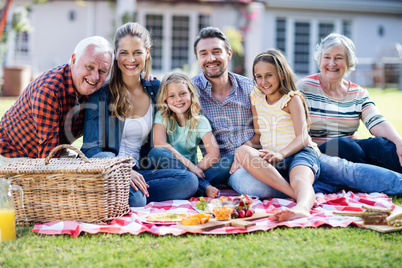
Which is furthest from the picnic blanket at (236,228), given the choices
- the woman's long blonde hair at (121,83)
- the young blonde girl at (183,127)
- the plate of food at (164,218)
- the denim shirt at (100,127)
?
the woman's long blonde hair at (121,83)

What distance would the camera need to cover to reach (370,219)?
2.92m

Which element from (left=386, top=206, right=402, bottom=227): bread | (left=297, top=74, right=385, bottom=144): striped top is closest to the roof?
(left=297, top=74, right=385, bottom=144): striped top

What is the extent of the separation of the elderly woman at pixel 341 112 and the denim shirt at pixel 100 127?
6.13 feet

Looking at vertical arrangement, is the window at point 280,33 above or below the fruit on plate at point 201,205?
above

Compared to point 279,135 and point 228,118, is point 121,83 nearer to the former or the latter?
point 228,118

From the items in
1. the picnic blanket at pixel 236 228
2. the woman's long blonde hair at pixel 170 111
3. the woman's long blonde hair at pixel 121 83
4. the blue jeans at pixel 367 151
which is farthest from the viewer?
the blue jeans at pixel 367 151

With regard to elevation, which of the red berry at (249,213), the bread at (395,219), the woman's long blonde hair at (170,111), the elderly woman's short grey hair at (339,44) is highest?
the elderly woman's short grey hair at (339,44)

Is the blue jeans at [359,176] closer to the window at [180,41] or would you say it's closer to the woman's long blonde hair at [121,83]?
the woman's long blonde hair at [121,83]

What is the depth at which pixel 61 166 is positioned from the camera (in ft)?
9.81

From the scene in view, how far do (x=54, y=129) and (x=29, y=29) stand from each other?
1012 cm

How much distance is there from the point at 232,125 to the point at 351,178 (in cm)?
116

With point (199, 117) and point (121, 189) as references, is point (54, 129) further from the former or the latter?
point (199, 117)

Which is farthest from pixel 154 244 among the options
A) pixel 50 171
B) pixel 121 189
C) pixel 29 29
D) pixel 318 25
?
pixel 318 25

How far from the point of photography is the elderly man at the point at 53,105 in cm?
341
